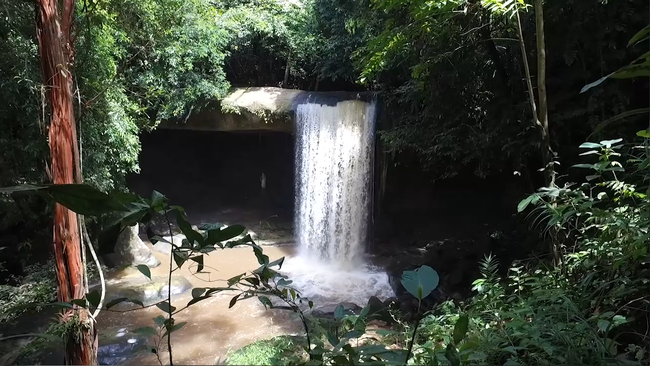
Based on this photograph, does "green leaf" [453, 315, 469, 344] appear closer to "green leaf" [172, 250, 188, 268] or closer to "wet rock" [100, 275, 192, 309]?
"green leaf" [172, 250, 188, 268]

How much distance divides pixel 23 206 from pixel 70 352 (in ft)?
9.04

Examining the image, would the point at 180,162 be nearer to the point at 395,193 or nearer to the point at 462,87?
the point at 395,193

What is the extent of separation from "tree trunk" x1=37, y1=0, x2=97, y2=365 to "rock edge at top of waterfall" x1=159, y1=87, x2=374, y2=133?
4.82 metres

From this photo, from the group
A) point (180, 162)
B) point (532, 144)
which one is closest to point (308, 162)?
point (180, 162)

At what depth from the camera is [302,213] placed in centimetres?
803

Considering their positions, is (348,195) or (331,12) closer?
(348,195)

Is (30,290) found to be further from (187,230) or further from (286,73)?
(286,73)

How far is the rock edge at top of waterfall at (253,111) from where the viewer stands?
7.65 meters

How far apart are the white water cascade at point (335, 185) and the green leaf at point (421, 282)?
618 cm

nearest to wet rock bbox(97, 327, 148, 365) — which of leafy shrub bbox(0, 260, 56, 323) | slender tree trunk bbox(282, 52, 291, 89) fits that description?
leafy shrub bbox(0, 260, 56, 323)

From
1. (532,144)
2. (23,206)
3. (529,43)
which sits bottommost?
(23,206)

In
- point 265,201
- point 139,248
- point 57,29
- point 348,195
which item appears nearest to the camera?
point 57,29

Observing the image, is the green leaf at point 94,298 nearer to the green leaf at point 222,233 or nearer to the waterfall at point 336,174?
the green leaf at point 222,233

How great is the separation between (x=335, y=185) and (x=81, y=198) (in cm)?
688
